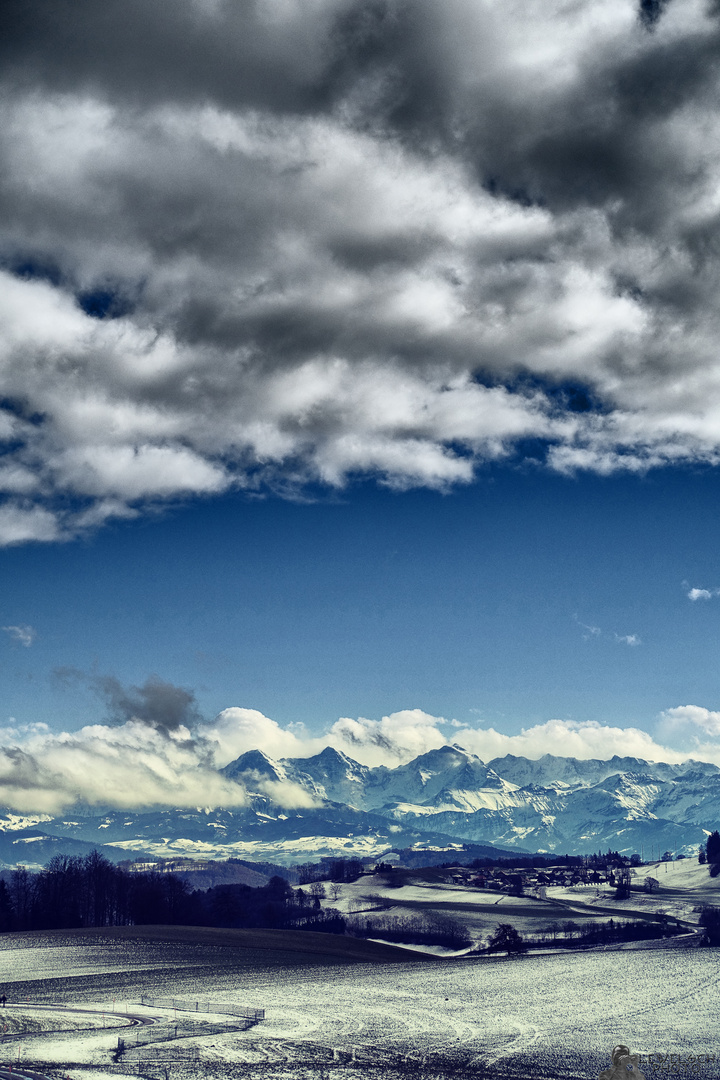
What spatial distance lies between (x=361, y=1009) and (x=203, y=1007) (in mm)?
19796

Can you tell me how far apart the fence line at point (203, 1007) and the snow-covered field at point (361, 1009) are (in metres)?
2.01

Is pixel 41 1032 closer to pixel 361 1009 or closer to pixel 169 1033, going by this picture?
pixel 169 1033

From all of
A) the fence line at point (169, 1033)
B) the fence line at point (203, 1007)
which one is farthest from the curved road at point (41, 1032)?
the fence line at point (203, 1007)

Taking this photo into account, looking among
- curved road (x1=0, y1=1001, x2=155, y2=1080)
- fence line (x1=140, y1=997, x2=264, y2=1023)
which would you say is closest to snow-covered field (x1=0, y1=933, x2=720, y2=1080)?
curved road (x1=0, y1=1001, x2=155, y2=1080)

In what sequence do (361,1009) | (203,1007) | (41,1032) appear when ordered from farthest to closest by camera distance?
1. (361,1009)
2. (203,1007)
3. (41,1032)

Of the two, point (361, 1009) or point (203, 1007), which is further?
point (361, 1009)

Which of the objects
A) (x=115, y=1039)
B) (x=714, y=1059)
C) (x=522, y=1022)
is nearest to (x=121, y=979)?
(x=115, y=1039)

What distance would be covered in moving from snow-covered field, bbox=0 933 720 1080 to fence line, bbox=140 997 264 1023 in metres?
2.01

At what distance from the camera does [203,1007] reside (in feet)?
347

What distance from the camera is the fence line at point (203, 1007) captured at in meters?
102

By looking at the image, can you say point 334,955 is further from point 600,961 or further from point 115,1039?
point 115,1039

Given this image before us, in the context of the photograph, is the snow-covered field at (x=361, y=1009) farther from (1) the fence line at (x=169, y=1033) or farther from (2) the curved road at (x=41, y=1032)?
(2) the curved road at (x=41, y=1032)

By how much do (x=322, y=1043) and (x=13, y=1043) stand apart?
27.8 m

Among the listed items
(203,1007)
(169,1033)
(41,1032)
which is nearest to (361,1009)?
(203,1007)
